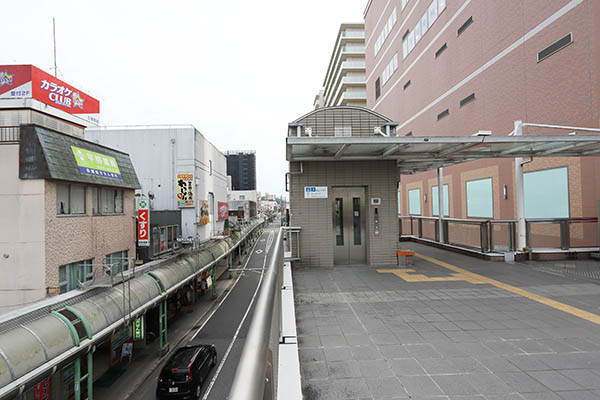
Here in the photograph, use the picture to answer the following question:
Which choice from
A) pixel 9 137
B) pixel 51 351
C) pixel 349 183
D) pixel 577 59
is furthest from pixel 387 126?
pixel 9 137

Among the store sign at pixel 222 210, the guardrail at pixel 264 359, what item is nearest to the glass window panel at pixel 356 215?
the guardrail at pixel 264 359

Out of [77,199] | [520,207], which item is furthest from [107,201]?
[520,207]

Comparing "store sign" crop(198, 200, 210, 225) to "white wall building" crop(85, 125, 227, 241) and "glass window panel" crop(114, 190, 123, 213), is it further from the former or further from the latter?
"glass window panel" crop(114, 190, 123, 213)

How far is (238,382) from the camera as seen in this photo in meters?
0.84

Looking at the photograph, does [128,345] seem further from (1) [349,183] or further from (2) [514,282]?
(2) [514,282]

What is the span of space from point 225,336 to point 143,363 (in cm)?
409

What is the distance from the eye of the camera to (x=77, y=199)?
12812 mm

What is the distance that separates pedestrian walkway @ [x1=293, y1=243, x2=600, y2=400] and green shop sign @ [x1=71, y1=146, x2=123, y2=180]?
Answer: 37.5 feet

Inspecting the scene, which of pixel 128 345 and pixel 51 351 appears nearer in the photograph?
pixel 51 351

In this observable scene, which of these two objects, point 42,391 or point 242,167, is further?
point 242,167

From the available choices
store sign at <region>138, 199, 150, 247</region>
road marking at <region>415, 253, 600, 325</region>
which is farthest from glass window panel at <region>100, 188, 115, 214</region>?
road marking at <region>415, 253, 600, 325</region>

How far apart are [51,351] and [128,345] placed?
623cm

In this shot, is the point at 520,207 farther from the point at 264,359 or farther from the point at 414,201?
the point at 414,201

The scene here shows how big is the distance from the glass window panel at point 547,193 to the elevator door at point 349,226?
9.97 m
